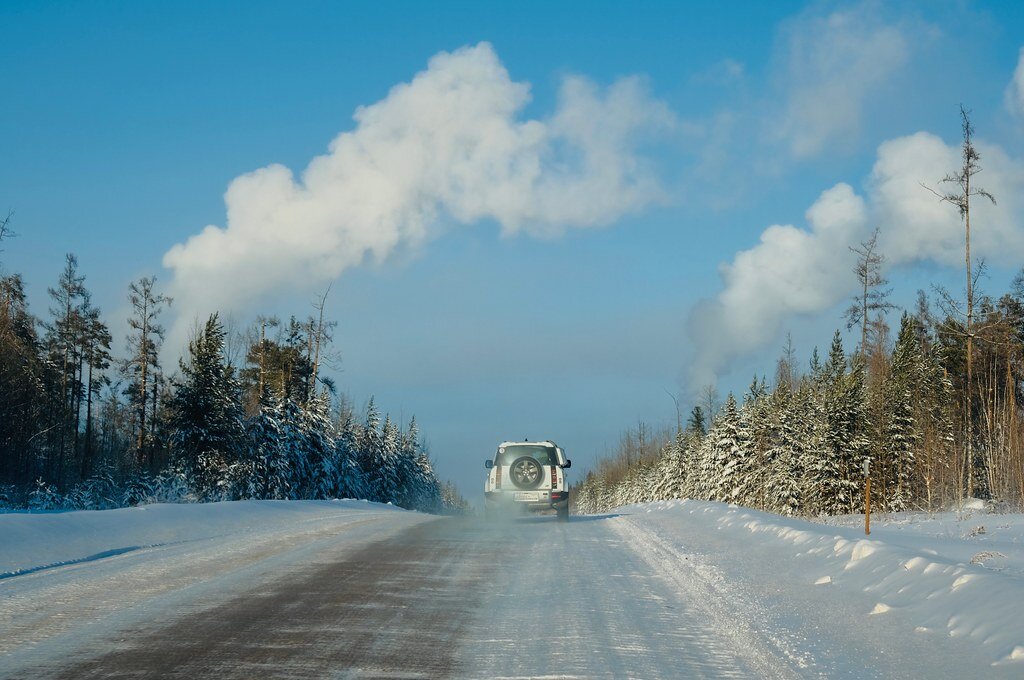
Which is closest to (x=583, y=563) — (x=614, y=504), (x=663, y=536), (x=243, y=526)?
(x=663, y=536)

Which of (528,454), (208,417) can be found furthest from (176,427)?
(528,454)

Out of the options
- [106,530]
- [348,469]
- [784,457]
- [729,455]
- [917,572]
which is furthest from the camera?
[348,469]

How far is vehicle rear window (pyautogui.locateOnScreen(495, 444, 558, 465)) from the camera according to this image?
24.6 m

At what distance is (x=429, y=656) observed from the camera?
6.36 meters

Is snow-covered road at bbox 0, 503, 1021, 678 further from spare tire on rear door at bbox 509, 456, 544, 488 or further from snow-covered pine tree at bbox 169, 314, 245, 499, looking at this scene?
snow-covered pine tree at bbox 169, 314, 245, 499

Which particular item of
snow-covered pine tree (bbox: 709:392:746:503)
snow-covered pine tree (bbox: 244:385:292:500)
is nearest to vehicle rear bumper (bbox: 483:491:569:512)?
snow-covered pine tree (bbox: 244:385:292:500)

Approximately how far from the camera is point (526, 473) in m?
24.2

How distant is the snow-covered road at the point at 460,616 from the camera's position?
606 centimetres

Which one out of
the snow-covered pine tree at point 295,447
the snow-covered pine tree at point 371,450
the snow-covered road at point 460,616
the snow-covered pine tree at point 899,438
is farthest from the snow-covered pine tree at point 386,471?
the snow-covered road at point 460,616

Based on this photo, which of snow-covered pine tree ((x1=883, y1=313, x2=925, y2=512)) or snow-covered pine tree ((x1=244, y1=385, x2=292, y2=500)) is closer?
snow-covered pine tree ((x1=883, y1=313, x2=925, y2=512))

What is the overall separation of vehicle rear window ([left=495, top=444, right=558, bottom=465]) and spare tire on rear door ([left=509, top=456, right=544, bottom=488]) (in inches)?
7.6

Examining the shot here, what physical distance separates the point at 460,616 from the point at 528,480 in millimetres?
16217

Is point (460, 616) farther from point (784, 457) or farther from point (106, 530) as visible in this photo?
point (784, 457)

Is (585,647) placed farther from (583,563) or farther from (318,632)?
(583,563)
